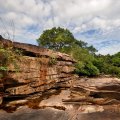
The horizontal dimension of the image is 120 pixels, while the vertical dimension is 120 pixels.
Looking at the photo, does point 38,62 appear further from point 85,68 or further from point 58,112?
point 85,68

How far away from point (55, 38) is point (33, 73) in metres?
25.8

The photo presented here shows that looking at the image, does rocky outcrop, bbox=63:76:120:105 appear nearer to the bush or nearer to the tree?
the bush

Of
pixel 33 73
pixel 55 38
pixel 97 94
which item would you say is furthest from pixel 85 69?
pixel 55 38

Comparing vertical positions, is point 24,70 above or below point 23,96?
above

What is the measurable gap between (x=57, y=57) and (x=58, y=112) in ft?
18.9

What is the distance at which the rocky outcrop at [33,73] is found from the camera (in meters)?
9.23

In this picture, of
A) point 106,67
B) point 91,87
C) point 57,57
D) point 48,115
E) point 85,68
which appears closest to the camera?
point 48,115

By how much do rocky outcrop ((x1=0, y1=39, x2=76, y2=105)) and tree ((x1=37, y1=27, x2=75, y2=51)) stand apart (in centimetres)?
2069

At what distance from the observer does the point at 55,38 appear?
36.0m

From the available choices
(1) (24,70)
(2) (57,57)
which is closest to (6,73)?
(1) (24,70)

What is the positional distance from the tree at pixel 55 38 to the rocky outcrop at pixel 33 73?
67.9 feet

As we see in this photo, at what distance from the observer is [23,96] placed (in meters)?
9.98

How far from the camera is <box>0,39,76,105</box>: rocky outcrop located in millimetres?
9234

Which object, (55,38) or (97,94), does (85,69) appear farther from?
(55,38)
